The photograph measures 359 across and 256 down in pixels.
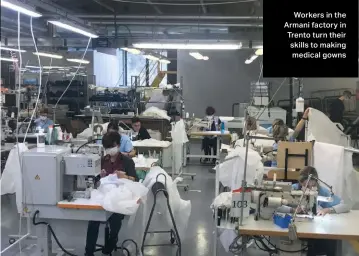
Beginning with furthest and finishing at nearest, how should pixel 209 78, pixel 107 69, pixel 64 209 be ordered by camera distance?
pixel 107 69
pixel 209 78
pixel 64 209

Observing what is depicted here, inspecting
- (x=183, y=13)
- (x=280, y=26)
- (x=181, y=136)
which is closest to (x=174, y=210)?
(x=280, y=26)

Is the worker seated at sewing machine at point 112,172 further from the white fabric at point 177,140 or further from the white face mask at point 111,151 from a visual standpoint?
the white fabric at point 177,140

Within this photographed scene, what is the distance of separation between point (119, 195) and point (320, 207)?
1504 millimetres

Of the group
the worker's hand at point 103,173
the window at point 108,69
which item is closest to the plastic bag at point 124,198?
the worker's hand at point 103,173

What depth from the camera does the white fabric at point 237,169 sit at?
3.79 metres

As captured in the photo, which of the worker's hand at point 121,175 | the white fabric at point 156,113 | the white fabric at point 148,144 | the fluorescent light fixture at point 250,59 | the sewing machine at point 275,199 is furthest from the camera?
the fluorescent light fixture at point 250,59

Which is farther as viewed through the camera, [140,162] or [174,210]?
[140,162]

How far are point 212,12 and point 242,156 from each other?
5.51 m

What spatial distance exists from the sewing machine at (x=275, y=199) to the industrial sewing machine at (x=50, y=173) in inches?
48.3

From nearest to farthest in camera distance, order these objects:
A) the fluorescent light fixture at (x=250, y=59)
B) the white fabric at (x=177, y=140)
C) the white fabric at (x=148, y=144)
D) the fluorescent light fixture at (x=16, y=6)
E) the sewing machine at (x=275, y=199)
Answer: the sewing machine at (x=275, y=199)
the fluorescent light fixture at (x=16, y=6)
the white fabric at (x=148, y=144)
the white fabric at (x=177, y=140)
the fluorescent light fixture at (x=250, y=59)

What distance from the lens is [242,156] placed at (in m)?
3.80

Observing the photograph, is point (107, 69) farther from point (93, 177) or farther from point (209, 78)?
point (93, 177)

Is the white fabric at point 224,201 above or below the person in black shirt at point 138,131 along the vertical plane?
below

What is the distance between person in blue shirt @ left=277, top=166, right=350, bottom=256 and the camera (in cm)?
295
